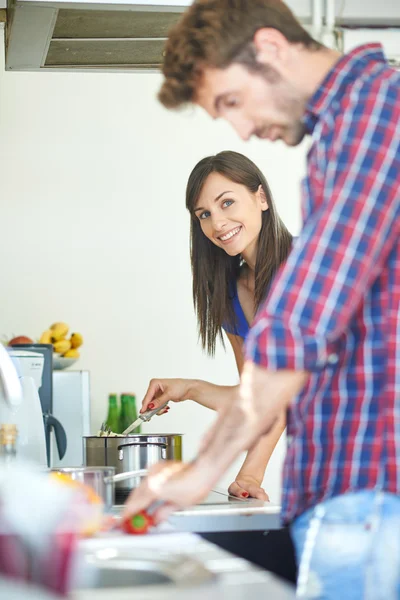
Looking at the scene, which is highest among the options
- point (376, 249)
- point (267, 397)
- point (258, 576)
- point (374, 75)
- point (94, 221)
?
point (94, 221)

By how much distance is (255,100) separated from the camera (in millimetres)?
1166

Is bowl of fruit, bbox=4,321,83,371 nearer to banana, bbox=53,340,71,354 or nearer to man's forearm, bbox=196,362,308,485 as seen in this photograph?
banana, bbox=53,340,71,354

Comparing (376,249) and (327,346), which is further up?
(376,249)

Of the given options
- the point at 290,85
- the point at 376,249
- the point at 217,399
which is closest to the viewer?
the point at 376,249

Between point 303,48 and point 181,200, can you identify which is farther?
point 181,200

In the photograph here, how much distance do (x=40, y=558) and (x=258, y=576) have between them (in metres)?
0.22

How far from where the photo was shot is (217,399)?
247 centimetres

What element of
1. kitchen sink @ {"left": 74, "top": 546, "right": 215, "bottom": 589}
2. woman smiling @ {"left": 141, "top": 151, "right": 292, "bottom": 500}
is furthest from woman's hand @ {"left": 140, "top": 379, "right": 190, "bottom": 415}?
kitchen sink @ {"left": 74, "top": 546, "right": 215, "bottom": 589}

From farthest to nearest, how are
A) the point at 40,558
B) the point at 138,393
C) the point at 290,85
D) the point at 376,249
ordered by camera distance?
the point at 138,393 → the point at 290,85 → the point at 376,249 → the point at 40,558

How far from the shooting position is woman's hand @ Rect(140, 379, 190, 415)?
2385mm

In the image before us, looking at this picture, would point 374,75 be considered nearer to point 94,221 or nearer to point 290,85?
point 290,85

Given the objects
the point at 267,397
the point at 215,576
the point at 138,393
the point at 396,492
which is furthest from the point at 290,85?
Result: the point at 138,393

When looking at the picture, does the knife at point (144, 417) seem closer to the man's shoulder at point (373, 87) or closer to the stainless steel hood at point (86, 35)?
the stainless steel hood at point (86, 35)

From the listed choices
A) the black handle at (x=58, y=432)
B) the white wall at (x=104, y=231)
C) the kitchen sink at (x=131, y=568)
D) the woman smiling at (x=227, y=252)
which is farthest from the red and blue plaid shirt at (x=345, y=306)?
the white wall at (x=104, y=231)
